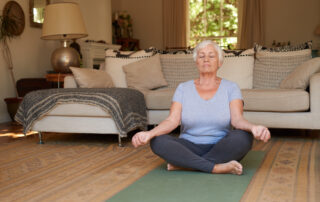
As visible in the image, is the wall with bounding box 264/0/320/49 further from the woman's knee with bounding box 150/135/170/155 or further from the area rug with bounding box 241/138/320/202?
the woman's knee with bounding box 150/135/170/155

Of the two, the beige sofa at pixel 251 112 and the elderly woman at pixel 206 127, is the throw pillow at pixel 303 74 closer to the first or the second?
the beige sofa at pixel 251 112

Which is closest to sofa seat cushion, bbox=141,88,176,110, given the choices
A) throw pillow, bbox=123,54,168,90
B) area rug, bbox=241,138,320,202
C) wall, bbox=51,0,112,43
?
throw pillow, bbox=123,54,168,90

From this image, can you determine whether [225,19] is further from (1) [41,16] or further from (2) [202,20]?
(1) [41,16]

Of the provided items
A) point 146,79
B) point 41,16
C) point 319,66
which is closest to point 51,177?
point 146,79

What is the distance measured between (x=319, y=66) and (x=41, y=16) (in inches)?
161

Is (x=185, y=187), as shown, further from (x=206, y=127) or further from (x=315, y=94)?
(x=315, y=94)

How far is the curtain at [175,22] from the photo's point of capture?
864 centimetres

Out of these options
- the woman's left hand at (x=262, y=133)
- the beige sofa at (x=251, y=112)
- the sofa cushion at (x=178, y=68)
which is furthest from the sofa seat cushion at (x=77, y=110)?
the woman's left hand at (x=262, y=133)

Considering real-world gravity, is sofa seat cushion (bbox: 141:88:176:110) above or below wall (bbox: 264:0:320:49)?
below

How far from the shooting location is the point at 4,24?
4.90m

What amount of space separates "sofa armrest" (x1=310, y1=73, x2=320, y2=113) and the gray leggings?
1358 mm

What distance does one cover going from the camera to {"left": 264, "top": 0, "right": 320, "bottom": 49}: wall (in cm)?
759

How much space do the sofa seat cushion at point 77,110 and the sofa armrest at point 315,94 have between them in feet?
5.45

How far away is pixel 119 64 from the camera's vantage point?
4.21 meters
